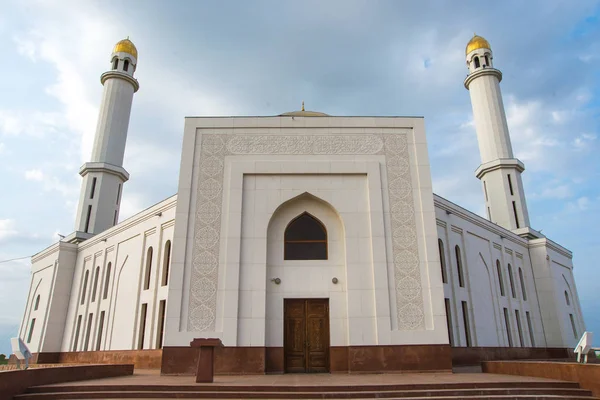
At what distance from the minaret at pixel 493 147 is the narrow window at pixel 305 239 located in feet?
Result: 47.6

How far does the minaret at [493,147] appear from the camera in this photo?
75.1ft

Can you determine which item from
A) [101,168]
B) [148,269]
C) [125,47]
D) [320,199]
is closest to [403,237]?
[320,199]

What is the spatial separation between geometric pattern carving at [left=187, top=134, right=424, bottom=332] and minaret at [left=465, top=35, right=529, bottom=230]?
13.1 metres

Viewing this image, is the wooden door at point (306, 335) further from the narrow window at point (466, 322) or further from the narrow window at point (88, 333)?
the narrow window at point (88, 333)

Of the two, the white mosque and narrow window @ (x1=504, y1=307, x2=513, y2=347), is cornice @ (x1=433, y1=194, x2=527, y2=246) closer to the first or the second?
the white mosque

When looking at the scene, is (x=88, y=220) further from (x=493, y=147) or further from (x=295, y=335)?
(x=493, y=147)

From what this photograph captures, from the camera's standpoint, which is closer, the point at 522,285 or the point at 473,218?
the point at 473,218

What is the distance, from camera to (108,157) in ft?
77.2

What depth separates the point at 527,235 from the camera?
22.1 meters

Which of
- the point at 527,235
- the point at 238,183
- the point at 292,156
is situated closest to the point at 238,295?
the point at 238,183

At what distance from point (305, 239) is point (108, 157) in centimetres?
1583

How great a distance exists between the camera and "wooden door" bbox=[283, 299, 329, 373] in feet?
36.0

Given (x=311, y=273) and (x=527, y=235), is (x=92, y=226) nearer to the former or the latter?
(x=311, y=273)

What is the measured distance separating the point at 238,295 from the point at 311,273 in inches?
76.2
